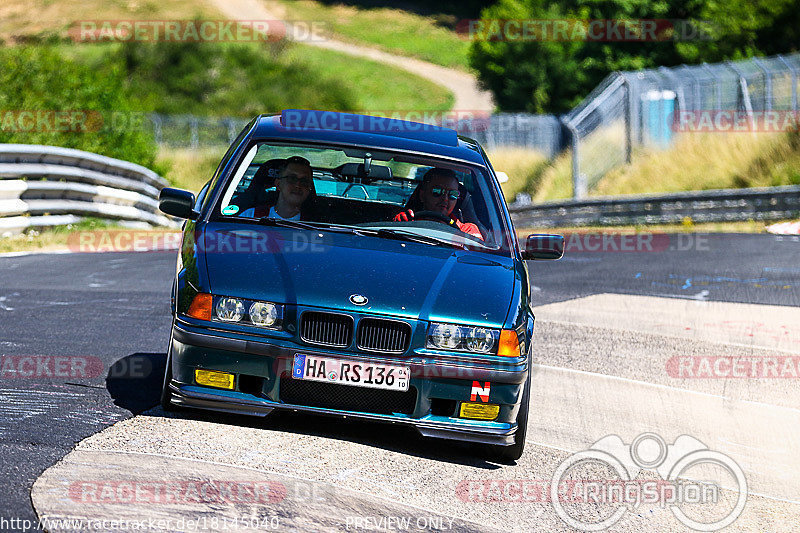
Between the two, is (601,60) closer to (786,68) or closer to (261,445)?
(786,68)

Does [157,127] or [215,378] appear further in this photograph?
[157,127]

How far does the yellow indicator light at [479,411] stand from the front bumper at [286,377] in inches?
0.9

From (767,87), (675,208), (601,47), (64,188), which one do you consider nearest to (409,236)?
(64,188)

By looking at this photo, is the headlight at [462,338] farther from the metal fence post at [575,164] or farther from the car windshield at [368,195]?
the metal fence post at [575,164]

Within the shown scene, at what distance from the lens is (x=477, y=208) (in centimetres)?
677

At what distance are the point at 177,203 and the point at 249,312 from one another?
1.17 m

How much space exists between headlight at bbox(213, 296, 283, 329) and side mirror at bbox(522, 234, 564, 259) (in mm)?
1868

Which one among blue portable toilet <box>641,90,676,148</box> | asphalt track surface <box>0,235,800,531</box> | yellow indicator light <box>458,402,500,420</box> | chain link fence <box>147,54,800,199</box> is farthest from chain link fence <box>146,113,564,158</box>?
yellow indicator light <box>458,402,500,420</box>

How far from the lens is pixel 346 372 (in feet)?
17.5

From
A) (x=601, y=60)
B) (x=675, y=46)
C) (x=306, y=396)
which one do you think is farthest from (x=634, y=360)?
(x=601, y=60)

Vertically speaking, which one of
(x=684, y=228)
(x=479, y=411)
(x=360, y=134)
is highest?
(x=684, y=228)

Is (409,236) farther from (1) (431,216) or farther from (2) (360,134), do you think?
(2) (360,134)

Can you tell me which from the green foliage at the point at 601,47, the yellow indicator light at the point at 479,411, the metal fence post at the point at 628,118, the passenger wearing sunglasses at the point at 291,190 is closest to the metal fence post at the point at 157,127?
the metal fence post at the point at 628,118

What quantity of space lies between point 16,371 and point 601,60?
152ft
